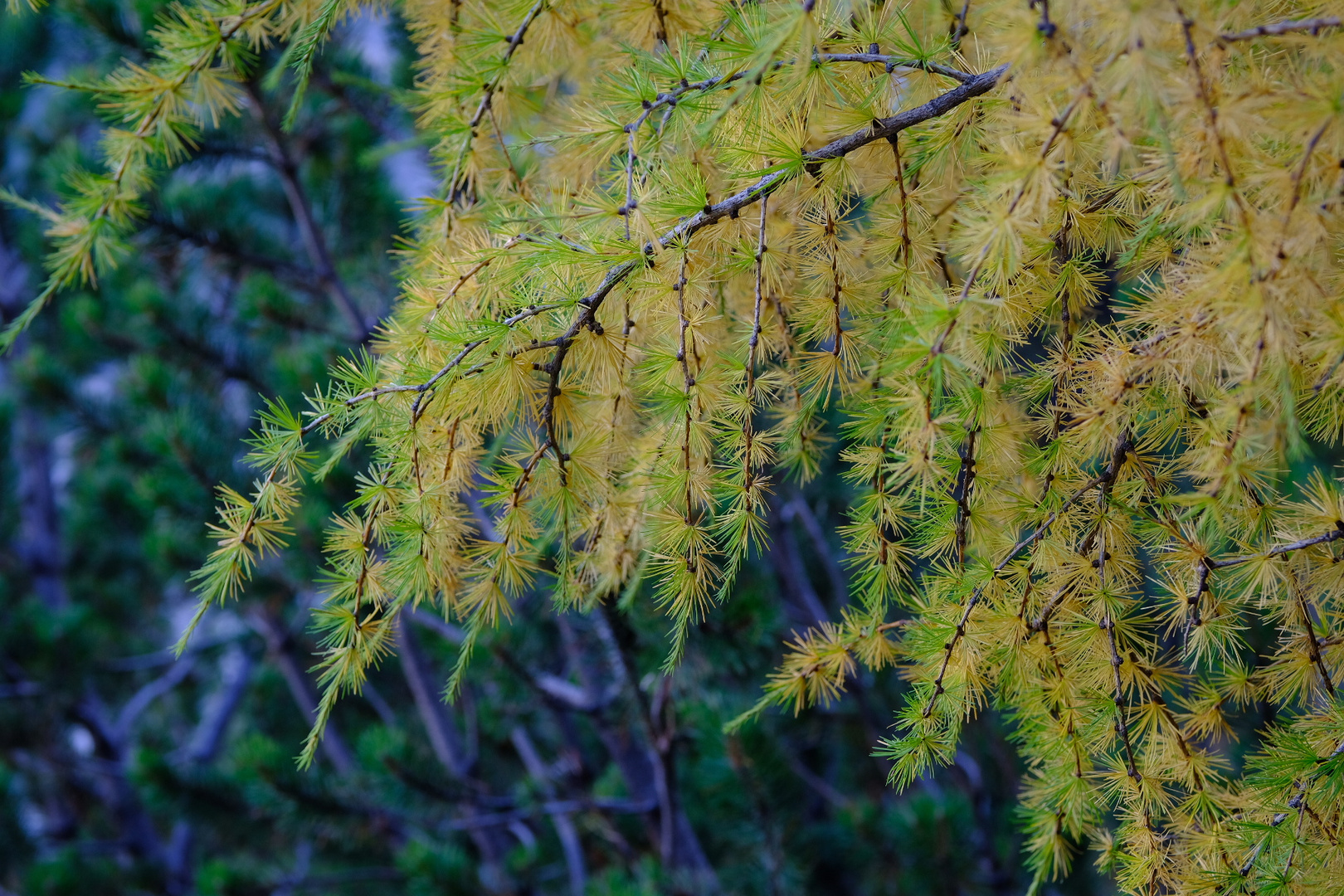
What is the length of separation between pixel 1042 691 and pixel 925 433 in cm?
37

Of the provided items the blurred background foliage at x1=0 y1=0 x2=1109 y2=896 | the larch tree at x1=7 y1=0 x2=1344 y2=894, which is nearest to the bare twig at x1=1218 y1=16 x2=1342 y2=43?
the larch tree at x1=7 y1=0 x2=1344 y2=894

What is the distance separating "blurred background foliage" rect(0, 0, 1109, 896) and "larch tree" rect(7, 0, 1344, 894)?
53 centimetres

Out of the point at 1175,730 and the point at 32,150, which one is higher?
the point at 32,150

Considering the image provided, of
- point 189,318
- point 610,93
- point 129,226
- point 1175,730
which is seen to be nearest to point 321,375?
point 189,318

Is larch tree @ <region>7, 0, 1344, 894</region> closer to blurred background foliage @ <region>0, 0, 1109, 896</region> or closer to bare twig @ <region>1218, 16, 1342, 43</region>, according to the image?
bare twig @ <region>1218, 16, 1342, 43</region>

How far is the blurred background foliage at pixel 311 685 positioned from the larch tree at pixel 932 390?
1.73 ft

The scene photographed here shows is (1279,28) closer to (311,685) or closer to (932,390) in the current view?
(932,390)

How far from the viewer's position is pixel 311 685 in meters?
3.41

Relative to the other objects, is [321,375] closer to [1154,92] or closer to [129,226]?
[129,226]

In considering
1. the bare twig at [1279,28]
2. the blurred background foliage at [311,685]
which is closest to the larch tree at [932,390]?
the bare twig at [1279,28]

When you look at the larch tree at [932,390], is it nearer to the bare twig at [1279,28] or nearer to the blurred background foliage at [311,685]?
the bare twig at [1279,28]

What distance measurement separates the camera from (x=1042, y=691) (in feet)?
3.05

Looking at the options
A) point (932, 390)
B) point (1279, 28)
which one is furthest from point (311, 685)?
point (1279, 28)

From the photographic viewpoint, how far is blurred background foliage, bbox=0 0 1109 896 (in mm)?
1832
